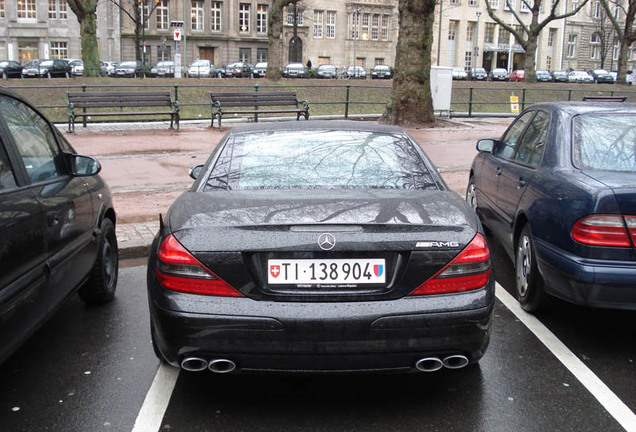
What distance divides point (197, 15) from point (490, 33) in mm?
37438

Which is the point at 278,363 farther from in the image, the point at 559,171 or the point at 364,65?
the point at 364,65

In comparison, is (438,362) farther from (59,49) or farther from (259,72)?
(59,49)

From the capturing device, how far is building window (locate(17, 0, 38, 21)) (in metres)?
64.4

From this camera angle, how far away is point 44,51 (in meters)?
64.9

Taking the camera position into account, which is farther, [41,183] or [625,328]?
[625,328]

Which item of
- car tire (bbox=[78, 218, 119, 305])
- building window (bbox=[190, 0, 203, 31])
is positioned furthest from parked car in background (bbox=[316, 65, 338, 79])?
car tire (bbox=[78, 218, 119, 305])

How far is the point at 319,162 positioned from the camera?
3961 millimetres

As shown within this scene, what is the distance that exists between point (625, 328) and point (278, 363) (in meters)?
2.89

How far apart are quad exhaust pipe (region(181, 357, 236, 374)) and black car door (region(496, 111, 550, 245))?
293 cm

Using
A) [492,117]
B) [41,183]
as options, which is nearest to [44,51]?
[492,117]

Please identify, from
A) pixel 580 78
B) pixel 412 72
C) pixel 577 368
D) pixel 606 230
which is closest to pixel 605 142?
pixel 606 230

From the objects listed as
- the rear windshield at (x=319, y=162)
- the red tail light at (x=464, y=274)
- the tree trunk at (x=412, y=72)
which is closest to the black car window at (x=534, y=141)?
the rear windshield at (x=319, y=162)

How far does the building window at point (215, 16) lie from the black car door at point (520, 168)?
71130 millimetres

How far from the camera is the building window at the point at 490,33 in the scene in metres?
84.2
